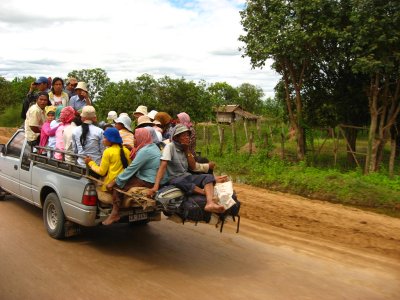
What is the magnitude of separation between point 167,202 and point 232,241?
202cm

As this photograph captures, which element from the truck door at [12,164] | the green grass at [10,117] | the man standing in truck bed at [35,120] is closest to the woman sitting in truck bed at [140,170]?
the man standing in truck bed at [35,120]

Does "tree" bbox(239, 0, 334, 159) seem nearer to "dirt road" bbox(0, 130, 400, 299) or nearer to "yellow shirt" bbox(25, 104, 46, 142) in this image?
"dirt road" bbox(0, 130, 400, 299)

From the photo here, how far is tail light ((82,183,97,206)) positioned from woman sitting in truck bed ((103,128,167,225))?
1.05 feet

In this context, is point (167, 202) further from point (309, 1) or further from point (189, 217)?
point (309, 1)

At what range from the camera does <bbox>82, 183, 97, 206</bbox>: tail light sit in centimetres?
548

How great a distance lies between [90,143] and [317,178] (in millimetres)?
7158

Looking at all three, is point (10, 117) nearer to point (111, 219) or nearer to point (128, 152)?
point (128, 152)

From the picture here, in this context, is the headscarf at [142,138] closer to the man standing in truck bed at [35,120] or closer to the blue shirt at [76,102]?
the man standing in truck bed at [35,120]

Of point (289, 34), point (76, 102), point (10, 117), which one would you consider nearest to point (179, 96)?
point (10, 117)

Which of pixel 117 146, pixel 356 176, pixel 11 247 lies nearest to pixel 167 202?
pixel 117 146

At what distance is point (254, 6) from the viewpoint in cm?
1411

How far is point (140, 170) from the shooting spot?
5.41 m

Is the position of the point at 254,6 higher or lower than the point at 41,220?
higher

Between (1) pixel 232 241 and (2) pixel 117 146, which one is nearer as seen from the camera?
(2) pixel 117 146
